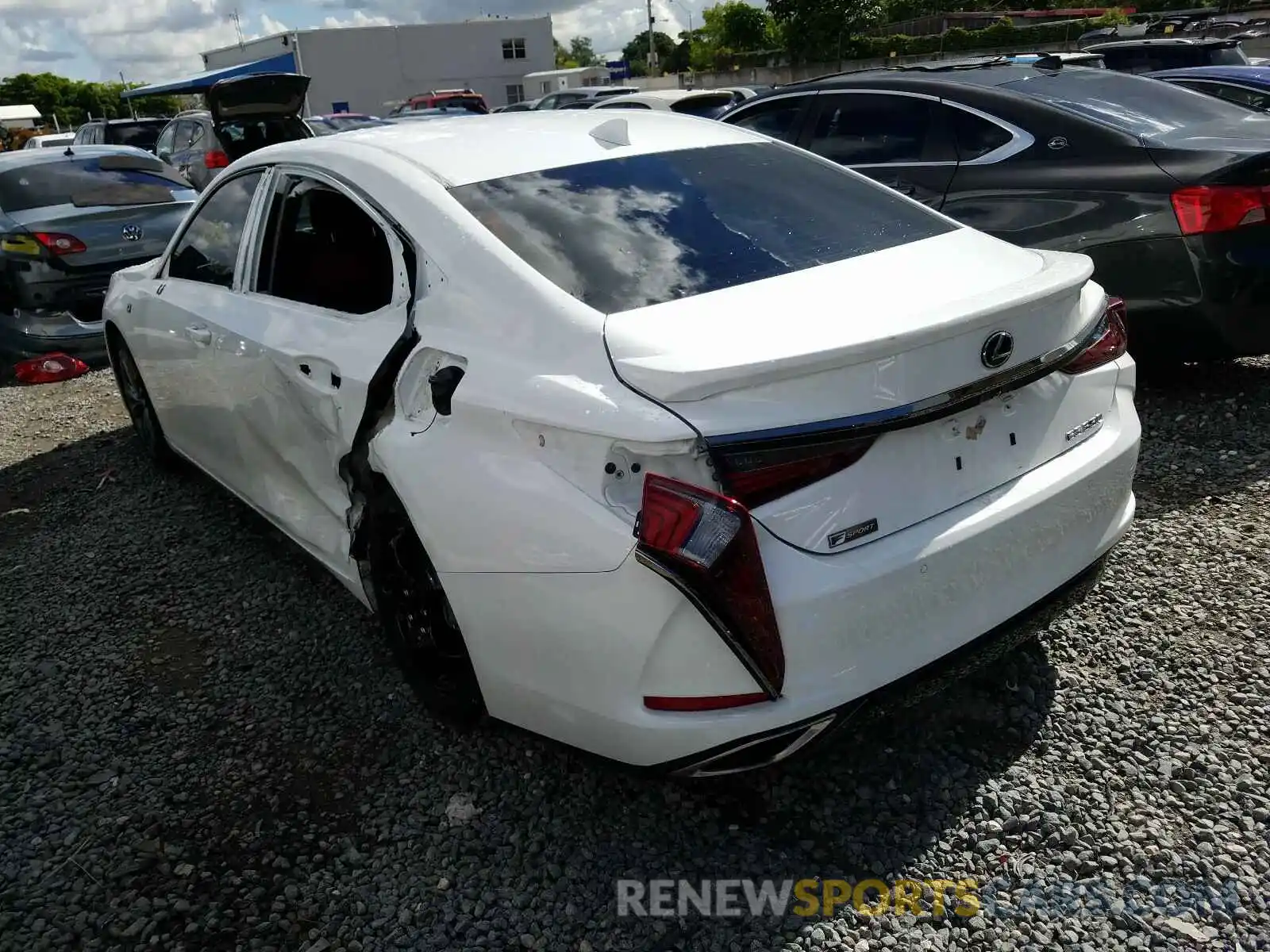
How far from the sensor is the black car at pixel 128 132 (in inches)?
651

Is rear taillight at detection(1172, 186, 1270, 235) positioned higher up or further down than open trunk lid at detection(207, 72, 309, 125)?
further down

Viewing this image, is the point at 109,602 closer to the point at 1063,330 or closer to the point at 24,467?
the point at 24,467

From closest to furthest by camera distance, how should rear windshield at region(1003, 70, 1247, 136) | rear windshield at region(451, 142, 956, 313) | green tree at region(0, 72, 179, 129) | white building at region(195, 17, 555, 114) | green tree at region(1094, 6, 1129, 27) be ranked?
rear windshield at region(451, 142, 956, 313)
rear windshield at region(1003, 70, 1247, 136)
green tree at region(1094, 6, 1129, 27)
white building at region(195, 17, 555, 114)
green tree at region(0, 72, 179, 129)

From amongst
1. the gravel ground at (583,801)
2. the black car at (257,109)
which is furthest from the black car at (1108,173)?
the black car at (257,109)

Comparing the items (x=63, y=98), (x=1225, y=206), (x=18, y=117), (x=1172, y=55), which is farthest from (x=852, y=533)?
(x=63, y=98)

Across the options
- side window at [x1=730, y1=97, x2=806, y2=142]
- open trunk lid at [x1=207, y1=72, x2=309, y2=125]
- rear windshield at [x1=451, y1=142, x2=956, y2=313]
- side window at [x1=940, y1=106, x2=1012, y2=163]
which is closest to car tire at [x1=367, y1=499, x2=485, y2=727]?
rear windshield at [x1=451, y1=142, x2=956, y2=313]

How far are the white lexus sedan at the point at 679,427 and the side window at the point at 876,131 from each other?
7.61 ft

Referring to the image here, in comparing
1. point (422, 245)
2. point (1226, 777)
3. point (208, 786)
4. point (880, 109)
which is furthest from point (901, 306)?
point (880, 109)

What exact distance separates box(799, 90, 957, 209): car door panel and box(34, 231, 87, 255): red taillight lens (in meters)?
5.09

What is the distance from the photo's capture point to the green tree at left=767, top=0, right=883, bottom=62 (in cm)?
4497

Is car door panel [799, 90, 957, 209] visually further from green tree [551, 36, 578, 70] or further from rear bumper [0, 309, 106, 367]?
green tree [551, 36, 578, 70]

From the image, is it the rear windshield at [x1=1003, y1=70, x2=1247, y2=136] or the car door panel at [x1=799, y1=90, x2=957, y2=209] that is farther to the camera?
the car door panel at [x1=799, y1=90, x2=957, y2=209]

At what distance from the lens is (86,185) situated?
7668 millimetres

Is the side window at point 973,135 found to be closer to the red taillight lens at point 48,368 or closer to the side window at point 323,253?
the side window at point 323,253
